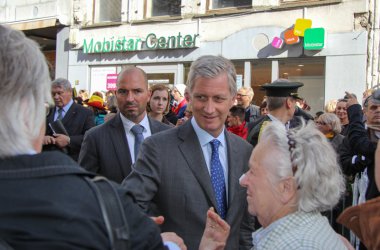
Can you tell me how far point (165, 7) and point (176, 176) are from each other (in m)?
13.2

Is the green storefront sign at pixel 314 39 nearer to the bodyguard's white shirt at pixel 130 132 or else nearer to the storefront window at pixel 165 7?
the storefront window at pixel 165 7

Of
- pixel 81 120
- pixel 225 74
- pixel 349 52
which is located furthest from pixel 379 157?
pixel 349 52

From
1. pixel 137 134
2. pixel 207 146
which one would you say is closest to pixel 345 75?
pixel 137 134

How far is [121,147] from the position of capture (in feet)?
12.1

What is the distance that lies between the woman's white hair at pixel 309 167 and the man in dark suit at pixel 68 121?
3752 mm

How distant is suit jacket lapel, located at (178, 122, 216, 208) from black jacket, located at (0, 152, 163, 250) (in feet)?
4.47

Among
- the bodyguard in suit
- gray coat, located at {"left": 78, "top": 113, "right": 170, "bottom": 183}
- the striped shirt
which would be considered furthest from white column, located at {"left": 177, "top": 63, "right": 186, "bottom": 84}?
the striped shirt

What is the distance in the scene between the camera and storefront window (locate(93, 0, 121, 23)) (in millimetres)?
16188

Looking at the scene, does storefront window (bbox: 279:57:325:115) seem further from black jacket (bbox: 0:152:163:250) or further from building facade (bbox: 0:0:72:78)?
black jacket (bbox: 0:152:163:250)

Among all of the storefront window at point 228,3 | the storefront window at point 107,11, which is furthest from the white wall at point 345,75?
the storefront window at point 107,11

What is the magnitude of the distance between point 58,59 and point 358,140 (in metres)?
14.5

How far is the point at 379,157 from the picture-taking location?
2.30 m

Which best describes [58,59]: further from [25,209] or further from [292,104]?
[25,209]

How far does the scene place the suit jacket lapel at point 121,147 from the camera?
3.63 metres
